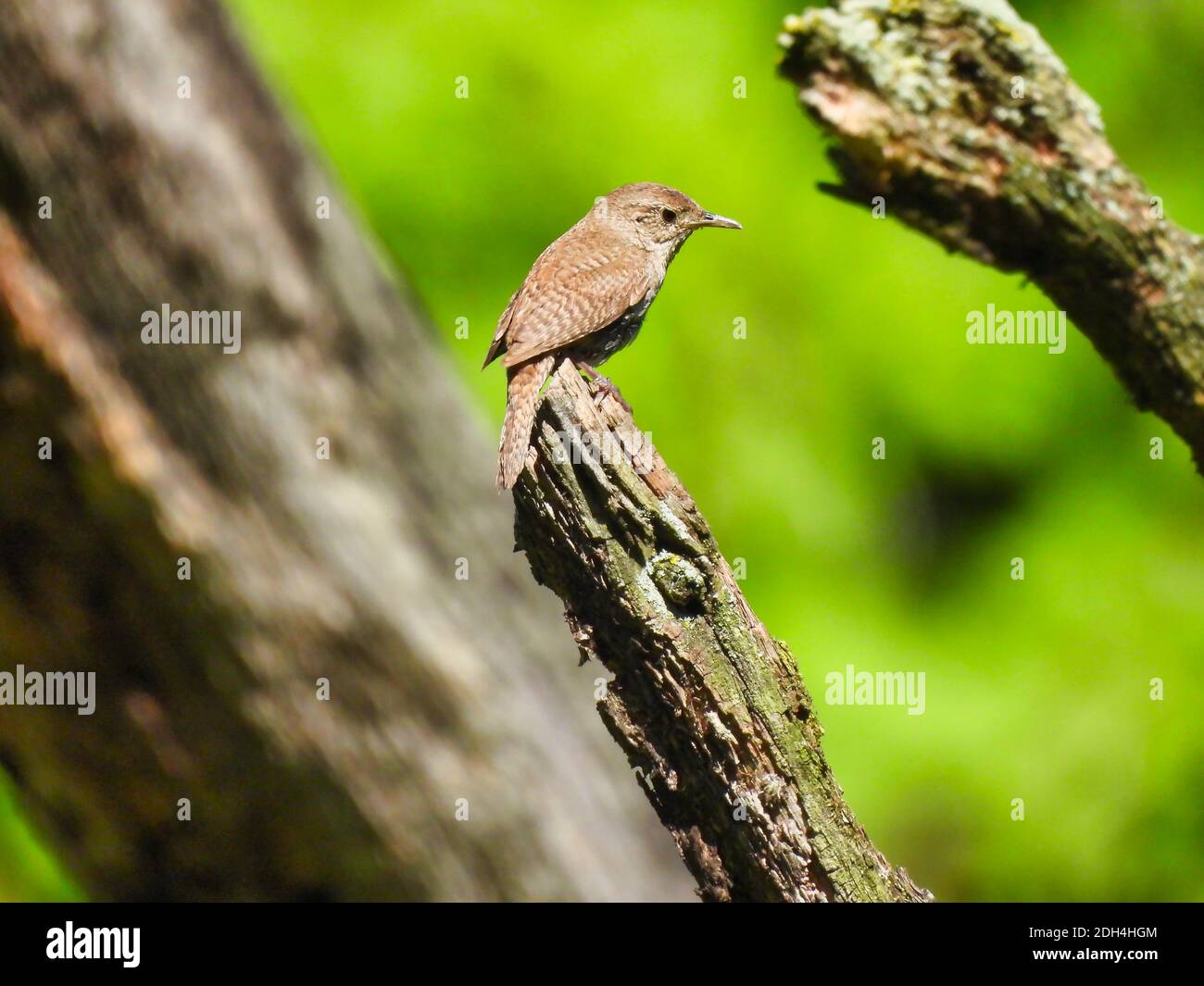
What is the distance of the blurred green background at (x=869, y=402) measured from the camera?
23.8 ft

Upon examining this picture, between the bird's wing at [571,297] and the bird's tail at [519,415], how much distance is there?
0.15 ft

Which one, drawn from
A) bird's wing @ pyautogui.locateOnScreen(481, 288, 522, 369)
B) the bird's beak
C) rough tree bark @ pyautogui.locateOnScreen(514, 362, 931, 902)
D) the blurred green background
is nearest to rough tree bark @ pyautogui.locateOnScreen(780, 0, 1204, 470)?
rough tree bark @ pyautogui.locateOnScreen(514, 362, 931, 902)

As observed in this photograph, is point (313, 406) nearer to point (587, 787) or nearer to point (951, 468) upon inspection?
point (587, 787)

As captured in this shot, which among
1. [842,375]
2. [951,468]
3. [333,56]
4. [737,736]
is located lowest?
[737,736]

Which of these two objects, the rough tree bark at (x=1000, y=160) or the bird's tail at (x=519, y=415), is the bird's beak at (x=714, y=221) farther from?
the rough tree bark at (x=1000, y=160)

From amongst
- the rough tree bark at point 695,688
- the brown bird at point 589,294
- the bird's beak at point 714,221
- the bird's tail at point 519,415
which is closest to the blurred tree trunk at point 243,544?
the brown bird at point 589,294

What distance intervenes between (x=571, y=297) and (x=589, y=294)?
0.07 meters

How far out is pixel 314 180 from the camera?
6.47 m

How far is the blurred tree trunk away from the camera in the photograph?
546 cm

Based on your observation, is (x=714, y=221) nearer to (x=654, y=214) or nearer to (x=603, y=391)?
(x=654, y=214)

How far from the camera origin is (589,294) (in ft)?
12.7

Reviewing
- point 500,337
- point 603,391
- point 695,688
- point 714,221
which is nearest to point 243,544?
point 500,337

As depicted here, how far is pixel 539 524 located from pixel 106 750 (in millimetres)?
3547
